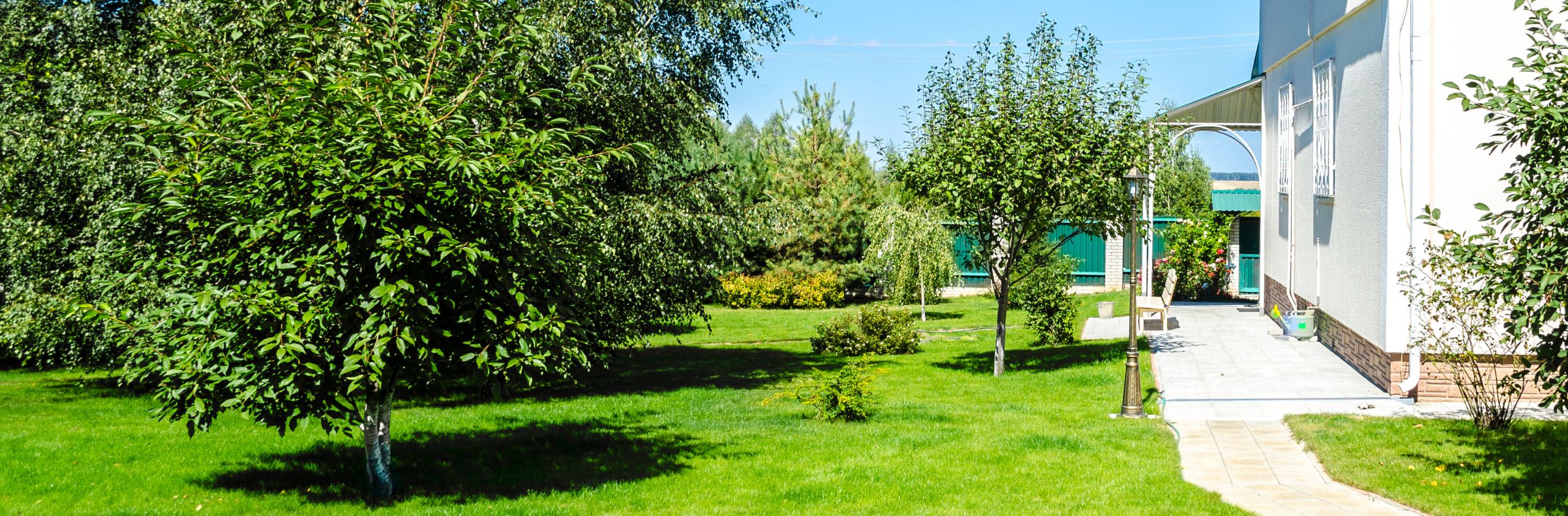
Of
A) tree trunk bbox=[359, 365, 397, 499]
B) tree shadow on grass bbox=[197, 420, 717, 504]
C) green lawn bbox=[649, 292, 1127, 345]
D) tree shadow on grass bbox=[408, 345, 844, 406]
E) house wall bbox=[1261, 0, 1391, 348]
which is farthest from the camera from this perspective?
green lawn bbox=[649, 292, 1127, 345]

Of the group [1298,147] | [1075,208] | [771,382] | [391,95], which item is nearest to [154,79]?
[391,95]

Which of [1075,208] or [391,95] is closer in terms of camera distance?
[391,95]

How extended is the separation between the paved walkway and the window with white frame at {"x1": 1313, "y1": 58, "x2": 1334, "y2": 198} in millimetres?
2439

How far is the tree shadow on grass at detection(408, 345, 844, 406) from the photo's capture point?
15.1 m

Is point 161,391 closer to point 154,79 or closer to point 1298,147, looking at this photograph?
point 154,79

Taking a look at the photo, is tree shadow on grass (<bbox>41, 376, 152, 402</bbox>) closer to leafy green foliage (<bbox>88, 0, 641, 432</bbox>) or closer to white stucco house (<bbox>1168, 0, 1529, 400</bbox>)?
leafy green foliage (<bbox>88, 0, 641, 432</bbox>)

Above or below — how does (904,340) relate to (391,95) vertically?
below

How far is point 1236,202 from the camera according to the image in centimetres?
2639

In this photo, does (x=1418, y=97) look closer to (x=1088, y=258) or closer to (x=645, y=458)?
(x=645, y=458)

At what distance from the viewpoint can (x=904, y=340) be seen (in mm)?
20266

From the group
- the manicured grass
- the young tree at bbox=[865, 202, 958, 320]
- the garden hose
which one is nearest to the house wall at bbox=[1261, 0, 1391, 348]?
the manicured grass

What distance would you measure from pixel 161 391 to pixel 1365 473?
8.87 meters

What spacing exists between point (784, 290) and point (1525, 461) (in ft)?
81.7

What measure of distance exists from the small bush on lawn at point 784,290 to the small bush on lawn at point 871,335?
36.7 ft
